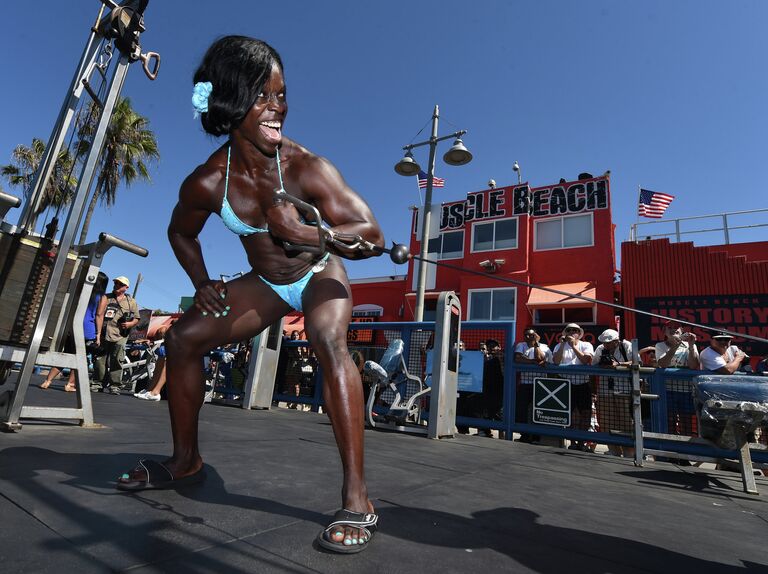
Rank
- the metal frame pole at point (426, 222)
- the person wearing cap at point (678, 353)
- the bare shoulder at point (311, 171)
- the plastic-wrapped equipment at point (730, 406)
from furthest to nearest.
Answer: the metal frame pole at point (426, 222), the person wearing cap at point (678, 353), the plastic-wrapped equipment at point (730, 406), the bare shoulder at point (311, 171)

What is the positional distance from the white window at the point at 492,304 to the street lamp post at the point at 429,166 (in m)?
7.16

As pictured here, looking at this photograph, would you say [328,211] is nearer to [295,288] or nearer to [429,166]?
[295,288]

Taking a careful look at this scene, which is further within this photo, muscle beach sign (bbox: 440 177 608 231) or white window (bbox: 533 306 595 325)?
muscle beach sign (bbox: 440 177 608 231)

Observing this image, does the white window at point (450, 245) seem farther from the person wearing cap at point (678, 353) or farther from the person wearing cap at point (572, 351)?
the person wearing cap at point (678, 353)

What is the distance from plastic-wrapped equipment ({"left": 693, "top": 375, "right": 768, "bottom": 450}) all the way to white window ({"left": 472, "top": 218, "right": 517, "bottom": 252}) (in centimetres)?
1465

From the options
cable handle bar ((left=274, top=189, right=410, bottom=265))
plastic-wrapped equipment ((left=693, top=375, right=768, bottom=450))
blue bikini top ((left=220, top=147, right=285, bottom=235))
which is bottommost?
plastic-wrapped equipment ((left=693, top=375, right=768, bottom=450))

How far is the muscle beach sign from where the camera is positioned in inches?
659

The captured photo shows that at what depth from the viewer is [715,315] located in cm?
1266

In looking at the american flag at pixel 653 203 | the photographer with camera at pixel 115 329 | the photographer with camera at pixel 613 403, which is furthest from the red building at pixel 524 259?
the photographer with camera at pixel 115 329

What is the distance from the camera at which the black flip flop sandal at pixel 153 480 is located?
1.67 m

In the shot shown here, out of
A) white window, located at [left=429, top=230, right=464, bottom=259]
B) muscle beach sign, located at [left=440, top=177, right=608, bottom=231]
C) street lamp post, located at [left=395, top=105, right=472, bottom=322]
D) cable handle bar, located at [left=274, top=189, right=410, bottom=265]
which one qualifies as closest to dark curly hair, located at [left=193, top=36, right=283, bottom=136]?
cable handle bar, located at [left=274, top=189, right=410, bottom=265]

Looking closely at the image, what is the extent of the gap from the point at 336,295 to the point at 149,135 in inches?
699

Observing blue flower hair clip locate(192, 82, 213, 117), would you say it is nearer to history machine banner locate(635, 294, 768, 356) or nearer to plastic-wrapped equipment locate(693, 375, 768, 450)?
plastic-wrapped equipment locate(693, 375, 768, 450)

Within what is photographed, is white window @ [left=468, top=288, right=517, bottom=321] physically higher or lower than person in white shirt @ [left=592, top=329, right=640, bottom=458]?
higher
